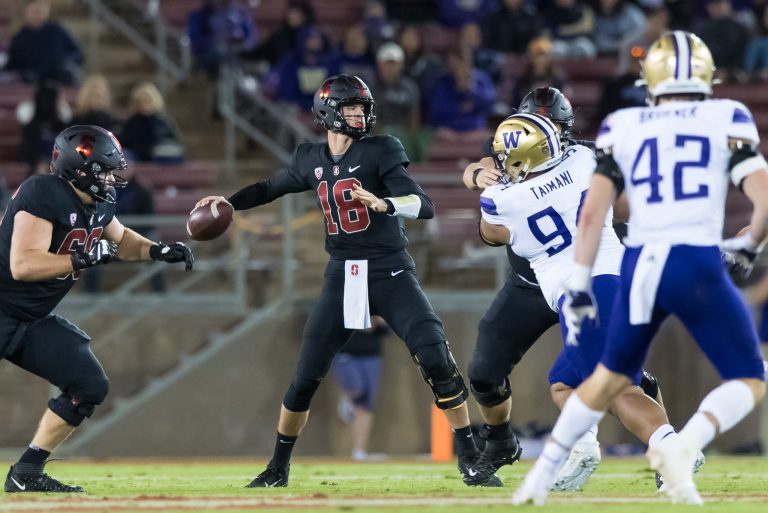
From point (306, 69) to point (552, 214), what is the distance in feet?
24.5

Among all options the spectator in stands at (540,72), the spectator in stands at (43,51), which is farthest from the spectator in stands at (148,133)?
the spectator in stands at (540,72)

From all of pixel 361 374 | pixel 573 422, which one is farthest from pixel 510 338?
pixel 361 374

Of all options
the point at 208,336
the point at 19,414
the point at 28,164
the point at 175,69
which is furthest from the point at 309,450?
the point at 175,69

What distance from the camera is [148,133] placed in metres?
13.6

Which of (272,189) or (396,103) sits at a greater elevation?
(396,103)

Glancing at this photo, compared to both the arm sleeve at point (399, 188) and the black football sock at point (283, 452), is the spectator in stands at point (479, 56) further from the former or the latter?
the black football sock at point (283, 452)

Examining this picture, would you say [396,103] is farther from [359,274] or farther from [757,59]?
[359,274]

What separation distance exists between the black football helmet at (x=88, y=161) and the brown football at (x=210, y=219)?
17.0 inches

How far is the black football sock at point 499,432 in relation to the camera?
7875 mm

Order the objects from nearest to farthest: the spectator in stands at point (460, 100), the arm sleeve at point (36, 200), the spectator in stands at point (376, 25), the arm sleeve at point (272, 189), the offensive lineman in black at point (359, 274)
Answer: the arm sleeve at point (36, 200), the offensive lineman in black at point (359, 274), the arm sleeve at point (272, 189), the spectator in stands at point (460, 100), the spectator in stands at point (376, 25)

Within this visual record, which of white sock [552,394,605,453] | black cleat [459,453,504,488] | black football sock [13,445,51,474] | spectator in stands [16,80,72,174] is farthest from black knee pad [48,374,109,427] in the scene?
spectator in stands [16,80,72,174]

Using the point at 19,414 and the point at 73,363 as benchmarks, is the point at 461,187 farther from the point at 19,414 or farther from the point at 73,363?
the point at 73,363

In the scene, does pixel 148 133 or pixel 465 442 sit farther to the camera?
pixel 148 133

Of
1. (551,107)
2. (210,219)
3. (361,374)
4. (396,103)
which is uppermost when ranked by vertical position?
(396,103)
